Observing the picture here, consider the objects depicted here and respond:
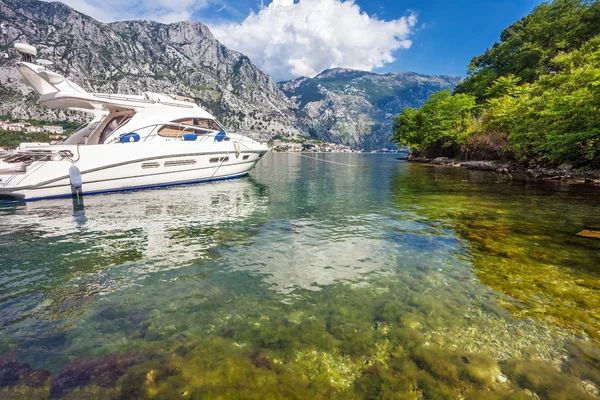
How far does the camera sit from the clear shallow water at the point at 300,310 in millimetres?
3227

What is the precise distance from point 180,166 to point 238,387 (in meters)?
18.8

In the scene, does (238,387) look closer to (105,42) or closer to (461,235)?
(461,235)

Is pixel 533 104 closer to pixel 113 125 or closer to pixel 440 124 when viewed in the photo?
pixel 440 124

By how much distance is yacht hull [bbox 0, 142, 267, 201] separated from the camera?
47.8 feet

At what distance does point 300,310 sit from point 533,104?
104 feet

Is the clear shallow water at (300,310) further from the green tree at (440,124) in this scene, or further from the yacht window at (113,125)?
the green tree at (440,124)

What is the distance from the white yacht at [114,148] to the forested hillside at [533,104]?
87.5ft

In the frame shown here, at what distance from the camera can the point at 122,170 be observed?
16.9 meters

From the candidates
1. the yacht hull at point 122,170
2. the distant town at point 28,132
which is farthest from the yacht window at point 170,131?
the distant town at point 28,132

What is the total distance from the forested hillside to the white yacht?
2666 centimetres

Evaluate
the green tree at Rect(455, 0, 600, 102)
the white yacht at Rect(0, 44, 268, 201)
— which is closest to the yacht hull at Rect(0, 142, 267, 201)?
the white yacht at Rect(0, 44, 268, 201)

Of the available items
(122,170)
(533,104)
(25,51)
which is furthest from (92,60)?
(533,104)

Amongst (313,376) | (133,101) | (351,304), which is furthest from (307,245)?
(133,101)

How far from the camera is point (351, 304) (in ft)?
16.1
